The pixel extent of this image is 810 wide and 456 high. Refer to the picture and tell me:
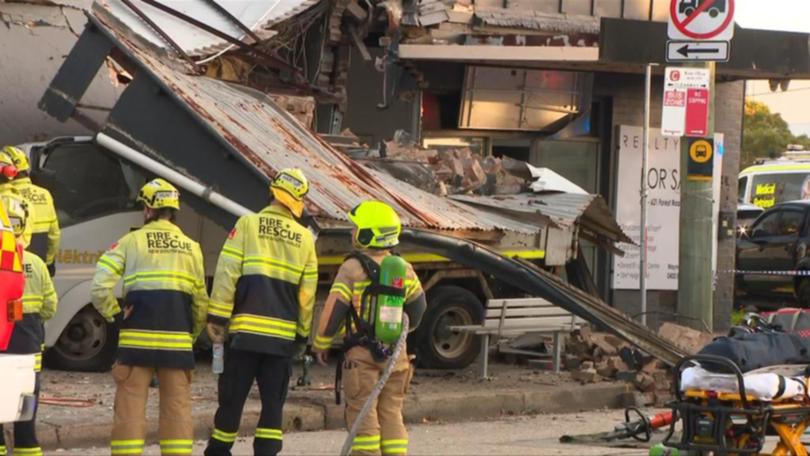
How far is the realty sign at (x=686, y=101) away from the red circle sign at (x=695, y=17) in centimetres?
32

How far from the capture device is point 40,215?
12.1 meters

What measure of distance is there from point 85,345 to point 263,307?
4649mm

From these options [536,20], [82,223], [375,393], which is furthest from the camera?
[536,20]

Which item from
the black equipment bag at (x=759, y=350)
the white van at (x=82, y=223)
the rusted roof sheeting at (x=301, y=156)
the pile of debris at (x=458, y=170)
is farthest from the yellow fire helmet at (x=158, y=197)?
the pile of debris at (x=458, y=170)

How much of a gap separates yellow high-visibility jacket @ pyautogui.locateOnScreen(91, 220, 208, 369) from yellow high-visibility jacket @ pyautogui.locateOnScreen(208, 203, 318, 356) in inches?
10.3

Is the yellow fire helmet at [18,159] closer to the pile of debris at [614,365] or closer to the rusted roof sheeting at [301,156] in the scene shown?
the rusted roof sheeting at [301,156]

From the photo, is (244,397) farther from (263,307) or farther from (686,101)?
(686,101)

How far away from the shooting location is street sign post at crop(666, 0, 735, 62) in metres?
14.8

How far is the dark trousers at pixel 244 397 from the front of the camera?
31.6 ft

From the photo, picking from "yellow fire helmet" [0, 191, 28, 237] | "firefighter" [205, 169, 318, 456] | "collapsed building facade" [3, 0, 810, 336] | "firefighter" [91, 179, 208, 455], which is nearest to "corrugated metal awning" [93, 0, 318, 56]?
"collapsed building facade" [3, 0, 810, 336]

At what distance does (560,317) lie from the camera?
15.5m

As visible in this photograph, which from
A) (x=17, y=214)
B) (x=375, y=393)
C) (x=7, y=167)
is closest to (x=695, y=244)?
(x=7, y=167)

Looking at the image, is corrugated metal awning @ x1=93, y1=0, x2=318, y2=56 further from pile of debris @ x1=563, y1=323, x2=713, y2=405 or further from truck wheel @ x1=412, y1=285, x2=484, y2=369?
pile of debris @ x1=563, y1=323, x2=713, y2=405

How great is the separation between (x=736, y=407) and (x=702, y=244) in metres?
6.15
